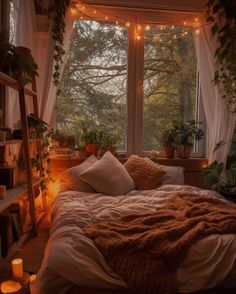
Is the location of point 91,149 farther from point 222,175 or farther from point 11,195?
point 222,175

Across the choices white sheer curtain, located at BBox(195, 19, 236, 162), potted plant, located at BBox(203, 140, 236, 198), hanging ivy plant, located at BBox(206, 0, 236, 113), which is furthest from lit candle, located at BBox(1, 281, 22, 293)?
hanging ivy plant, located at BBox(206, 0, 236, 113)

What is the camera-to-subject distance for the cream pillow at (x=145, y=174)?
285 centimetres

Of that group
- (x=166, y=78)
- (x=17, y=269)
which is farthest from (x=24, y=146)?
(x=166, y=78)

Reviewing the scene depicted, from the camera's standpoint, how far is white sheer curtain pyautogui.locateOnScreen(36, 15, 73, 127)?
294cm

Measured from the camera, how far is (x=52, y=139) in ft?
10.3

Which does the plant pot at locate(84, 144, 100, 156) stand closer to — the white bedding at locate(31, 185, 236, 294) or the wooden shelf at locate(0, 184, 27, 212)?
the wooden shelf at locate(0, 184, 27, 212)

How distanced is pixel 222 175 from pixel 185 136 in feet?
1.99

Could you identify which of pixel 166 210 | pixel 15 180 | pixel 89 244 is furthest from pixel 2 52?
pixel 166 210

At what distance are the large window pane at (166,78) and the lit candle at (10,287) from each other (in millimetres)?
2279

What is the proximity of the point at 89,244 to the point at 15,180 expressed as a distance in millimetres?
1108

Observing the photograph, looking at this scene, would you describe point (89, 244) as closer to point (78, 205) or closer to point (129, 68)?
point (78, 205)

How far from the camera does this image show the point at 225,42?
Answer: 122 inches

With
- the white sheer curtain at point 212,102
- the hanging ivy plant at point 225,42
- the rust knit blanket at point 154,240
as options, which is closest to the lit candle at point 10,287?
the rust knit blanket at point 154,240

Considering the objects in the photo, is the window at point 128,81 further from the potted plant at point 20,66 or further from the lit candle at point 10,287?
the lit candle at point 10,287
